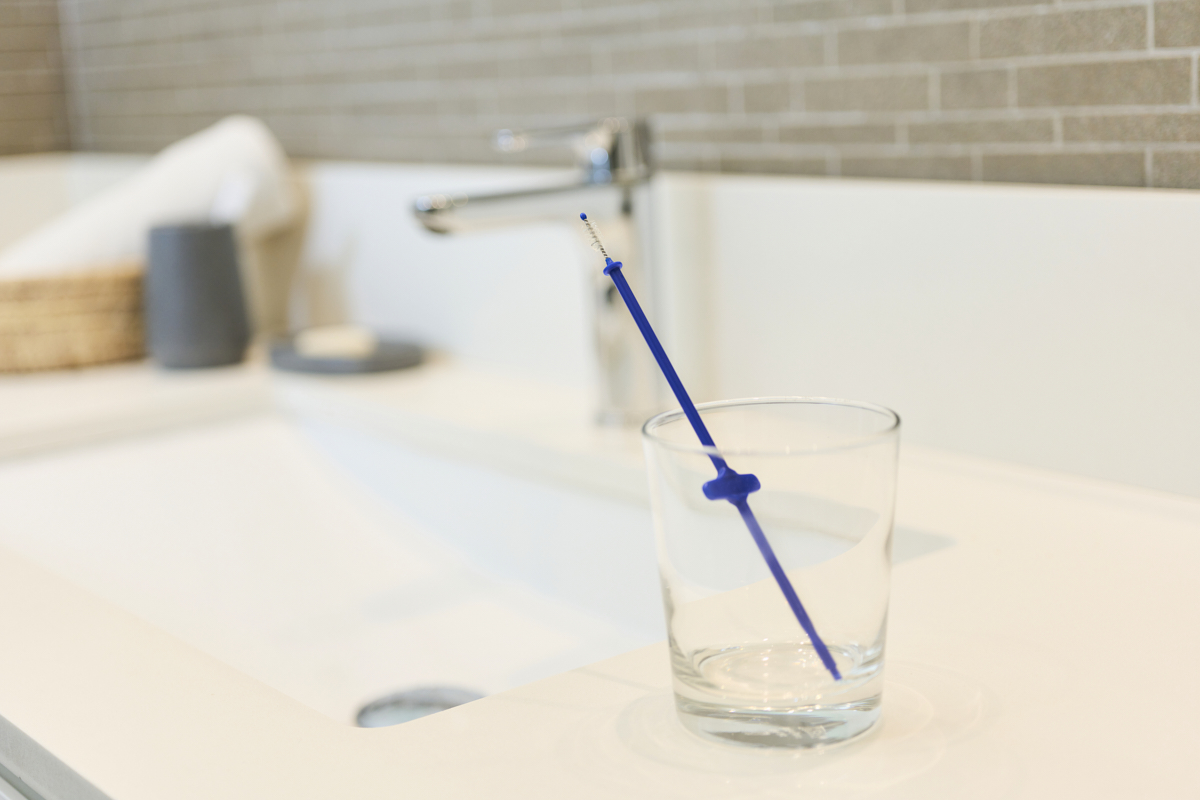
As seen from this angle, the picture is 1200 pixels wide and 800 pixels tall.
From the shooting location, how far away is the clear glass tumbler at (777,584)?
1.54ft

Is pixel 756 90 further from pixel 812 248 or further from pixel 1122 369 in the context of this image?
pixel 1122 369

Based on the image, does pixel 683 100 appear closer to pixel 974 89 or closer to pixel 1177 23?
pixel 974 89

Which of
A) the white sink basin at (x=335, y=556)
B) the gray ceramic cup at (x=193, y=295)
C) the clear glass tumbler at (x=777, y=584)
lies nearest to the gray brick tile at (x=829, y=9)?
the white sink basin at (x=335, y=556)

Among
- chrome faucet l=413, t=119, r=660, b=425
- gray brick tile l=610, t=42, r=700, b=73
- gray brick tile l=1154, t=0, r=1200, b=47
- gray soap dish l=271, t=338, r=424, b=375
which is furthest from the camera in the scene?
gray soap dish l=271, t=338, r=424, b=375

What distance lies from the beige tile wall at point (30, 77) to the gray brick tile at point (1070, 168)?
5.36 feet

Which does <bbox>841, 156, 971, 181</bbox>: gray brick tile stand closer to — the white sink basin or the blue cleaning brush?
the white sink basin

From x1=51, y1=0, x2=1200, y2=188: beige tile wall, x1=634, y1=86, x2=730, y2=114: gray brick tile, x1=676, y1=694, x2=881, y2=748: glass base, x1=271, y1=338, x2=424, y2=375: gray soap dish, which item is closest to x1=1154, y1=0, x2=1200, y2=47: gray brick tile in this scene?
x1=51, y1=0, x2=1200, y2=188: beige tile wall

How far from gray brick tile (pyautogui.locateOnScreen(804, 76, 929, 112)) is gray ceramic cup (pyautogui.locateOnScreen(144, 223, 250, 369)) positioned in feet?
2.18

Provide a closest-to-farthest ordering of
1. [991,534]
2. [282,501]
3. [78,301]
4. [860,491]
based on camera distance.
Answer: [860,491], [991,534], [282,501], [78,301]

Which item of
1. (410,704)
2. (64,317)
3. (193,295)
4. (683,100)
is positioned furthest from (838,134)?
(64,317)

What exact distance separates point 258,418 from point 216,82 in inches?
24.8

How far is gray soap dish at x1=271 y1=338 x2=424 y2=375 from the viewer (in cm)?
127

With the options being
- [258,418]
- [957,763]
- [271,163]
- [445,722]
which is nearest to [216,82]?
[271,163]

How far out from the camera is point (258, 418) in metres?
1.26
